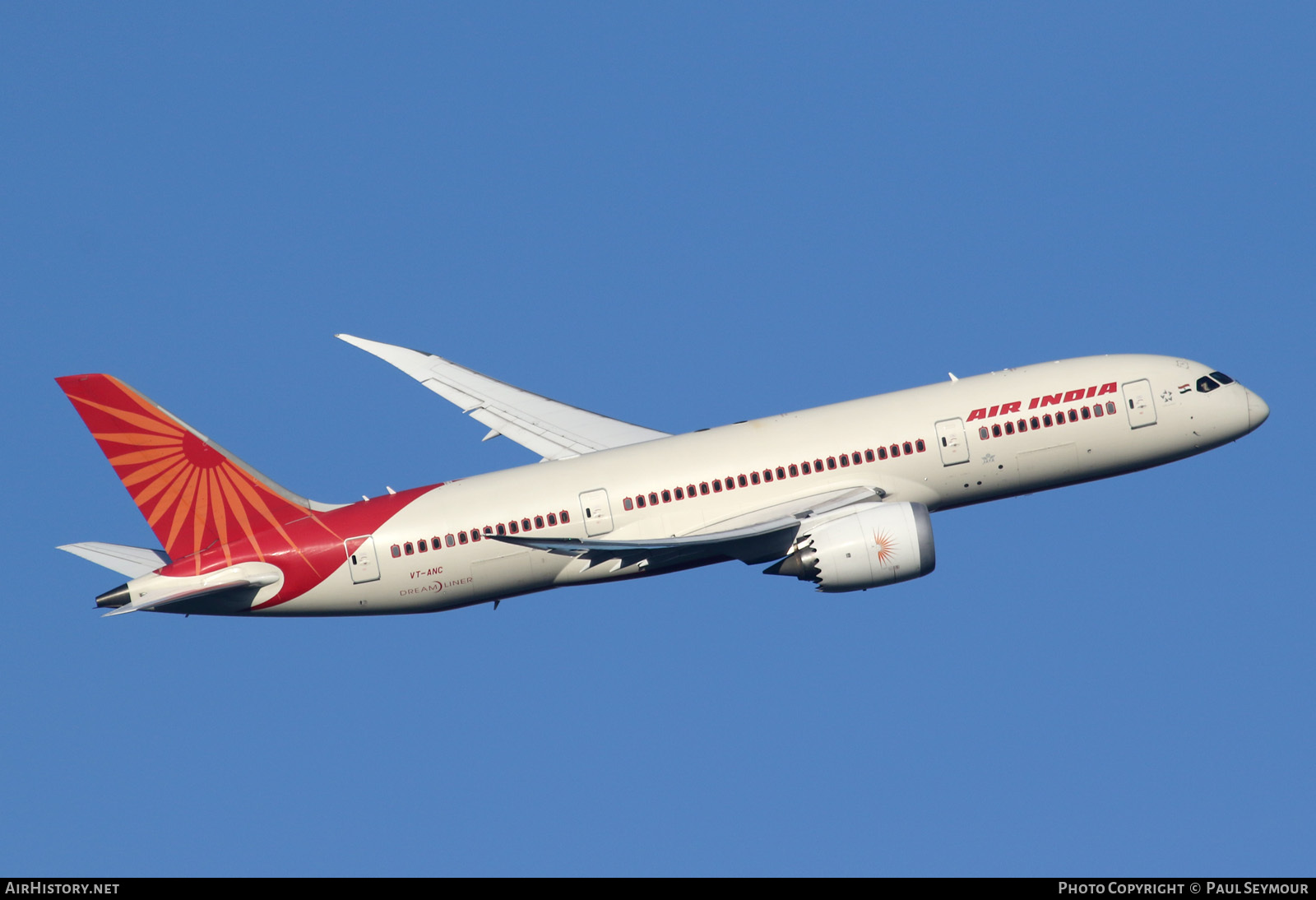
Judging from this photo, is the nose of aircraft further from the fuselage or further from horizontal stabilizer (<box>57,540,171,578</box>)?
horizontal stabilizer (<box>57,540,171,578</box>)

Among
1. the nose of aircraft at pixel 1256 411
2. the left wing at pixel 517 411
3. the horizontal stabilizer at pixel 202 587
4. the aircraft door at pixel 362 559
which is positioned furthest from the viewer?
the left wing at pixel 517 411

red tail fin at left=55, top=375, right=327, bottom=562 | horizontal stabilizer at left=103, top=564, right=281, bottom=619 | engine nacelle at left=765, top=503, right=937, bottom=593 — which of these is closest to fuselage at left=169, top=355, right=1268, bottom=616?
horizontal stabilizer at left=103, top=564, right=281, bottom=619

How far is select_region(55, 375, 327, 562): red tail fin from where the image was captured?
56.3m

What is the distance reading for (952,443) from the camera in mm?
56469

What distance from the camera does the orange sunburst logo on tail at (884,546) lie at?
54.1 m

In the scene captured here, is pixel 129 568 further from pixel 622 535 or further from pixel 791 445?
pixel 791 445

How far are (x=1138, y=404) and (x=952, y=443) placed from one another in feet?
23.7

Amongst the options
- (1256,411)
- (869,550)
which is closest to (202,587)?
(869,550)

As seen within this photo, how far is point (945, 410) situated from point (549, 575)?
50.4 ft

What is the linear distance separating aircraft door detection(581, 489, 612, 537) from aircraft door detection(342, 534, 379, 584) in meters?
7.59

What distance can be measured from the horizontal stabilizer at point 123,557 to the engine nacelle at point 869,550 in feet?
76.2

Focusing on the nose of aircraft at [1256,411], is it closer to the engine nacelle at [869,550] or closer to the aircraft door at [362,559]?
the engine nacelle at [869,550]

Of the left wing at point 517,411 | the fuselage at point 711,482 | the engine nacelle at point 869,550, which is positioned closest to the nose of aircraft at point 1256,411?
the fuselage at point 711,482

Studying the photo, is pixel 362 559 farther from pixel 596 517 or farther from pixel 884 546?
pixel 884 546
